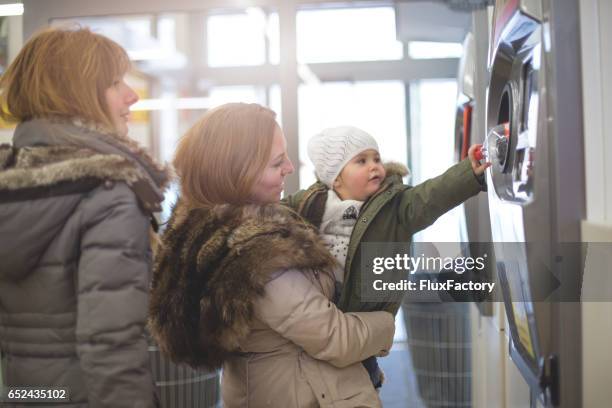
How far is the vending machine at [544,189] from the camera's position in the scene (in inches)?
40.8

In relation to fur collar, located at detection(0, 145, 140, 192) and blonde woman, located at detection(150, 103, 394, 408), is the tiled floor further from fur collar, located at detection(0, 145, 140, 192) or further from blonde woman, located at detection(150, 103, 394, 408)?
fur collar, located at detection(0, 145, 140, 192)

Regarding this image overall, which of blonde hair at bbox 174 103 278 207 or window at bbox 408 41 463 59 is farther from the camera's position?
window at bbox 408 41 463 59

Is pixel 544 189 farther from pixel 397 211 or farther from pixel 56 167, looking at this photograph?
pixel 56 167

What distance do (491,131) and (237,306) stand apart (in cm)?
64

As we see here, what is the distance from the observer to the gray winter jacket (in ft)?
3.72

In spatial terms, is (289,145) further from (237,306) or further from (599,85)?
(599,85)

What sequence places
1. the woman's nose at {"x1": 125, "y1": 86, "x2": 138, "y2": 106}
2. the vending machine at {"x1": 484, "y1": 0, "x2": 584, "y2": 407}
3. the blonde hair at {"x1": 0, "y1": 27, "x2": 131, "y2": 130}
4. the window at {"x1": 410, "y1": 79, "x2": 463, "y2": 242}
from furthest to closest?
1. the window at {"x1": 410, "y1": 79, "x2": 463, "y2": 242}
2. the woman's nose at {"x1": 125, "y1": 86, "x2": 138, "y2": 106}
3. the blonde hair at {"x1": 0, "y1": 27, "x2": 131, "y2": 130}
4. the vending machine at {"x1": 484, "y1": 0, "x2": 584, "y2": 407}

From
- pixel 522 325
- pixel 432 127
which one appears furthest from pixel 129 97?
pixel 522 325

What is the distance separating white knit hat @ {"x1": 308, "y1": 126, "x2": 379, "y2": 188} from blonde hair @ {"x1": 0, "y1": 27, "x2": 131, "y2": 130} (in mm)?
503

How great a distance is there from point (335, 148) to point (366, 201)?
165 millimetres

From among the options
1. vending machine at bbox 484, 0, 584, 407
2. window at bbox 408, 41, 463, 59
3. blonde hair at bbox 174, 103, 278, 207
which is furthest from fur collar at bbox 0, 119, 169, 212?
window at bbox 408, 41, 463, 59

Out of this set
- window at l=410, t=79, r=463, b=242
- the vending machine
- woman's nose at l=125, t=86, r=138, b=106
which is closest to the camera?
the vending machine

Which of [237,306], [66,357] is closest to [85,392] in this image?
[66,357]

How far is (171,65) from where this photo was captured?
176cm
